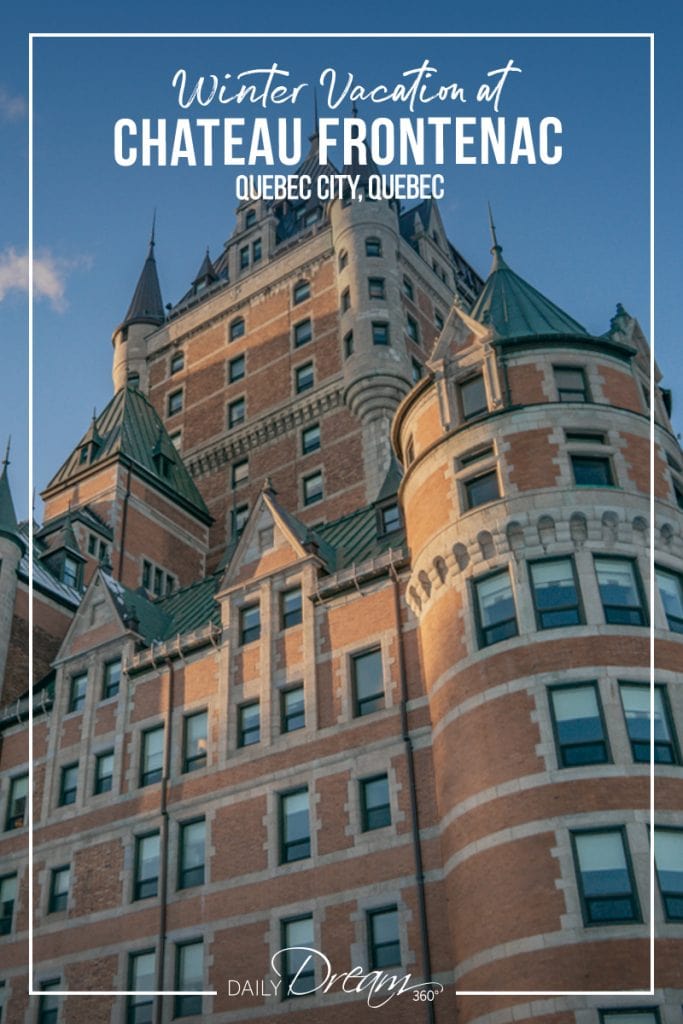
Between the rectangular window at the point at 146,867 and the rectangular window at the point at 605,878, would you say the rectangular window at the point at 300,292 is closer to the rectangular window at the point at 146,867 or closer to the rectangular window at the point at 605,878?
the rectangular window at the point at 146,867

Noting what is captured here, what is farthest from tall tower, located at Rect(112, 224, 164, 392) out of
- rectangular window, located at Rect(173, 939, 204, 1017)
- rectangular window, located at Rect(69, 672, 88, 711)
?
rectangular window, located at Rect(173, 939, 204, 1017)

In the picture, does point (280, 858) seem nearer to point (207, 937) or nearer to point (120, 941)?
point (207, 937)

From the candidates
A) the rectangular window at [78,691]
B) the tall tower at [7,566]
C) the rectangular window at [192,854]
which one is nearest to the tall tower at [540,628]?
the rectangular window at [192,854]

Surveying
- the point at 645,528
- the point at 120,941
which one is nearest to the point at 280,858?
the point at 120,941

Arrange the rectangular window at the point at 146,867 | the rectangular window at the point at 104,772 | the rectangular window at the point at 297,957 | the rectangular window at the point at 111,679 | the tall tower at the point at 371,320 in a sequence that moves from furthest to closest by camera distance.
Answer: the tall tower at the point at 371,320 < the rectangular window at the point at 111,679 < the rectangular window at the point at 104,772 < the rectangular window at the point at 146,867 < the rectangular window at the point at 297,957

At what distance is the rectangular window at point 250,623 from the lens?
122 ft

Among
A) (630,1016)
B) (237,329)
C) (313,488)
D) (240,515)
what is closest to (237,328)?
(237,329)

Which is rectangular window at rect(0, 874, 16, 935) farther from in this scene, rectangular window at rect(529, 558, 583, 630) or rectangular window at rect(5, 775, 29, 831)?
rectangular window at rect(529, 558, 583, 630)

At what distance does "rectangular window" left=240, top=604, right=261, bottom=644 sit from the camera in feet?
122

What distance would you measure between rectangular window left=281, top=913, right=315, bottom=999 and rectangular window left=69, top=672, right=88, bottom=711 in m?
12.7

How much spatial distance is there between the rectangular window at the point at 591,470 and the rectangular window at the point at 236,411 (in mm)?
37060

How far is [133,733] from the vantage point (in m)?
37.8

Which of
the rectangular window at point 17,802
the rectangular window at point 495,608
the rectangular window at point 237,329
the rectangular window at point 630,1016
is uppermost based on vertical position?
the rectangular window at point 237,329

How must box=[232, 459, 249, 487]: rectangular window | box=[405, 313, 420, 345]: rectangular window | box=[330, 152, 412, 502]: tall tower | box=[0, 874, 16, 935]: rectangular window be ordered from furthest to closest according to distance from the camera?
box=[232, 459, 249, 487]: rectangular window, box=[405, 313, 420, 345]: rectangular window, box=[330, 152, 412, 502]: tall tower, box=[0, 874, 16, 935]: rectangular window
